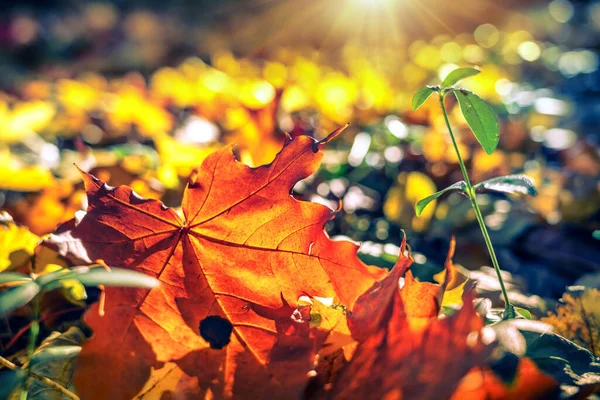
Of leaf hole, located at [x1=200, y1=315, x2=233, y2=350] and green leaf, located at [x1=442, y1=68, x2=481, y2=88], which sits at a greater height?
green leaf, located at [x1=442, y1=68, x2=481, y2=88]

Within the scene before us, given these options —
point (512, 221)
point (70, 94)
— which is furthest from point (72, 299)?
point (70, 94)

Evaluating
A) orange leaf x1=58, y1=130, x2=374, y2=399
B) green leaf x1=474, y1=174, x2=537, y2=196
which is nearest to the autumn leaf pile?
orange leaf x1=58, y1=130, x2=374, y2=399

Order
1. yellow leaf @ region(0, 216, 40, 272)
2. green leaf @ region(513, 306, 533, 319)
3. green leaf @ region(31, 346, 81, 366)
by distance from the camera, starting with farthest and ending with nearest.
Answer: yellow leaf @ region(0, 216, 40, 272) → green leaf @ region(513, 306, 533, 319) → green leaf @ region(31, 346, 81, 366)

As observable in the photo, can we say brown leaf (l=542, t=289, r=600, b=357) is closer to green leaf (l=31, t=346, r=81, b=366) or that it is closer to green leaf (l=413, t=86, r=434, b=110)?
green leaf (l=413, t=86, r=434, b=110)

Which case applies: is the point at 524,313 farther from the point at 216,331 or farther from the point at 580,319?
the point at 216,331

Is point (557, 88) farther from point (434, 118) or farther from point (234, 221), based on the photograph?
point (234, 221)

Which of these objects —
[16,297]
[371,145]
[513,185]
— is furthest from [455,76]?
[371,145]
